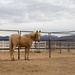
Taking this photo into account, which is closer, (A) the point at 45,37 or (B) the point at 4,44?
(A) the point at 45,37

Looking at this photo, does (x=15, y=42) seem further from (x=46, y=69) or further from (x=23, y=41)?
(x=46, y=69)

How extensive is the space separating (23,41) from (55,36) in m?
3.84

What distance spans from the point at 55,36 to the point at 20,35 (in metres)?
3.85

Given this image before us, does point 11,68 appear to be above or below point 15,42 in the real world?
below

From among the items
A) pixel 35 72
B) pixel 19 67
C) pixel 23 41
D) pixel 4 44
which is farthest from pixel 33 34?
pixel 4 44

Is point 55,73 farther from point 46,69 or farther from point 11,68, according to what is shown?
point 11,68

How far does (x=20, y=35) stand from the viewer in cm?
1502

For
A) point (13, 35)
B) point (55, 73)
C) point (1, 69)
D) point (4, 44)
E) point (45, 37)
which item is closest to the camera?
point (55, 73)

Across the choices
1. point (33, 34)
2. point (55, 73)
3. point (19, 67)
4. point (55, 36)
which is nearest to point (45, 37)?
point (55, 36)

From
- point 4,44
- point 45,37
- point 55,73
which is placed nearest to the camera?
point 55,73

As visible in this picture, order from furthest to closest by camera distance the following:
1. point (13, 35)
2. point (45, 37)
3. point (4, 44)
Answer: point (4, 44) < point (45, 37) < point (13, 35)

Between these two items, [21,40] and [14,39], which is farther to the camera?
[21,40]

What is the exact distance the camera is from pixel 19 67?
11562 mm

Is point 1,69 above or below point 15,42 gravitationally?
below
